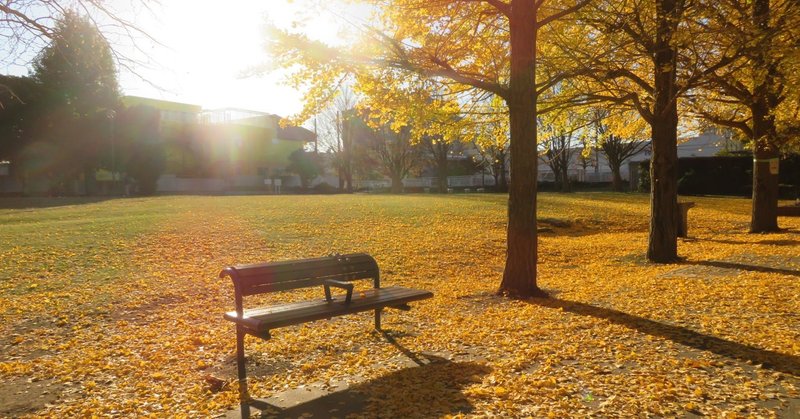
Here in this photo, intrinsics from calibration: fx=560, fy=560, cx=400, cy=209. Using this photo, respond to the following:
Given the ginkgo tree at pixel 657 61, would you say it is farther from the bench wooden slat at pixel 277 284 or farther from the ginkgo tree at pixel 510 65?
the bench wooden slat at pixel 277 284

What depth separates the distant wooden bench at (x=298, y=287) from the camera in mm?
4395

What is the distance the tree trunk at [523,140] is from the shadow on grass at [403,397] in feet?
10.0

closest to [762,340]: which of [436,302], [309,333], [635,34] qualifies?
[436,302]

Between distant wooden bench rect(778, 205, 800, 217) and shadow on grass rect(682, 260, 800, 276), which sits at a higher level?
distant wooden bench rect(778, 205, 800, 217)

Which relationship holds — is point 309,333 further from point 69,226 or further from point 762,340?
point 69,226

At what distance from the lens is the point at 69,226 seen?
14.7 metres

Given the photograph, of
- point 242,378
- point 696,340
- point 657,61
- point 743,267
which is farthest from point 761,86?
point 242,378

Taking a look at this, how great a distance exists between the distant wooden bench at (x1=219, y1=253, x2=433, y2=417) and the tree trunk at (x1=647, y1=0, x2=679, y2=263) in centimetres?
668

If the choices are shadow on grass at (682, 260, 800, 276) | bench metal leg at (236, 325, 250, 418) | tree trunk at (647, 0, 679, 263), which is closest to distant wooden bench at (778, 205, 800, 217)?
shadow on grass at (682, 260, 800, 276)

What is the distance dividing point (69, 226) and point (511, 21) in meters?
12.9

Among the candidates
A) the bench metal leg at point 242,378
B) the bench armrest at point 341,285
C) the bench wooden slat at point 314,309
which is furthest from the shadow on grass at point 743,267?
the bench metal leg at point 242,378

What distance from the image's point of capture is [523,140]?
286 inches

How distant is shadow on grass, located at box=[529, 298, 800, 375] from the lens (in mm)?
4418

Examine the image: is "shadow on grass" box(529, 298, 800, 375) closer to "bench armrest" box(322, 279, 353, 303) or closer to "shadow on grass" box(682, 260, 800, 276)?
"bench armrest" box(322, 279, 353, 303)
